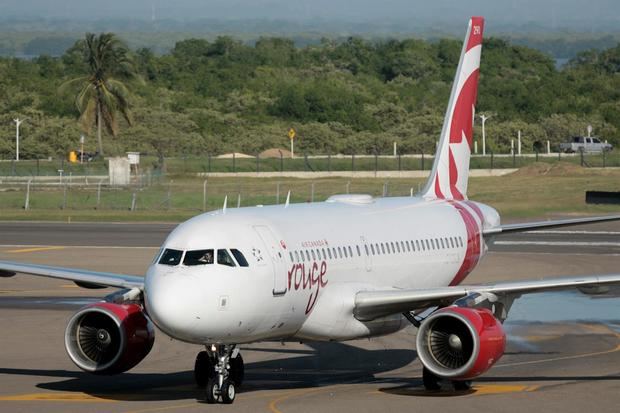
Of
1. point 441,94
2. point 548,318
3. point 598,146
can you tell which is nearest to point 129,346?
point 548,318

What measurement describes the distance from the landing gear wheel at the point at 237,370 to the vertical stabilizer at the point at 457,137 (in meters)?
10.7

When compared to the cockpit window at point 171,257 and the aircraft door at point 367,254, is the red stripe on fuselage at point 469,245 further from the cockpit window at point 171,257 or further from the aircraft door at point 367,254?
the cockpit window at point 171,257

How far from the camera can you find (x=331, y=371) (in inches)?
1237

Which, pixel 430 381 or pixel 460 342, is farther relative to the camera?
pixel 430 381

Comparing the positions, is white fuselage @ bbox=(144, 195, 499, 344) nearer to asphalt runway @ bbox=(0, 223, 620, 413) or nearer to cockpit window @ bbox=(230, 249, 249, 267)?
cockpit window @ bbox=(230, 249, 249, 267)

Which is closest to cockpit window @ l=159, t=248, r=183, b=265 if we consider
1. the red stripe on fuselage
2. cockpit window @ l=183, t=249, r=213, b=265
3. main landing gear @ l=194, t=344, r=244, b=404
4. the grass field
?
cockpit window @ l=183, t=249, r=213, b=265

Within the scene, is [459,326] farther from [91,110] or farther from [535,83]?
[535,83]

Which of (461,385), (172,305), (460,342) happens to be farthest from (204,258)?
(461,385)

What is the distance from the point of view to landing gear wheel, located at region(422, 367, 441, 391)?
1105 inches

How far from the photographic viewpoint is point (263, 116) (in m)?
168

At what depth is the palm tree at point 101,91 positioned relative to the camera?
5212 inches

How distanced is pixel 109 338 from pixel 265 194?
223 feet

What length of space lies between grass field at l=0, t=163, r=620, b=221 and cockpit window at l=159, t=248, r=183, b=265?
54141mm

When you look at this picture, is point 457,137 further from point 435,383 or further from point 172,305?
point 172,305
